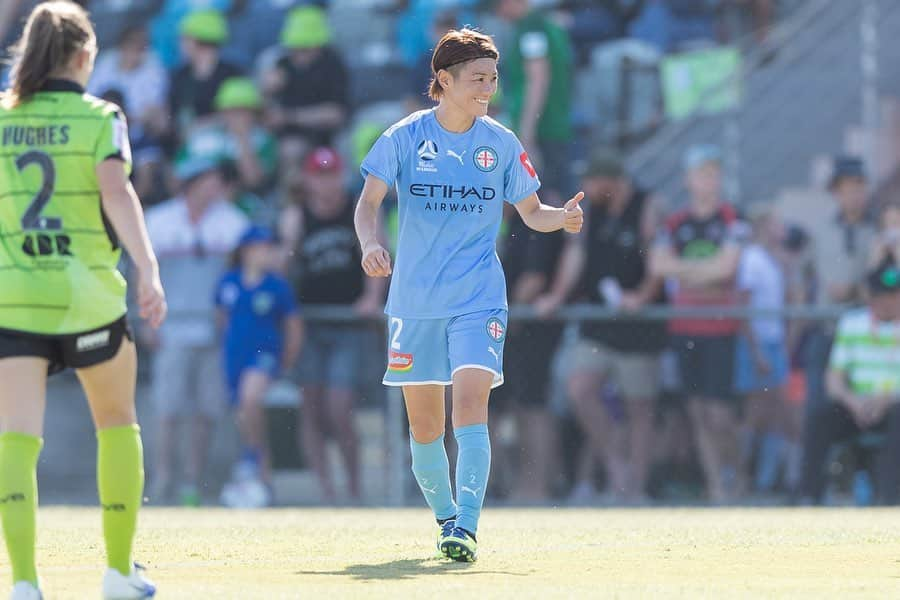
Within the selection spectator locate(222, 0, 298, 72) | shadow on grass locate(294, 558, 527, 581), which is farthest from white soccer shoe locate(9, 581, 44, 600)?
Result: spectator locate(222, 0, 298, 72)

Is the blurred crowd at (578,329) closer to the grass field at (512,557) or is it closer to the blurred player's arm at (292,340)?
the blurred player's arm at (292,340)

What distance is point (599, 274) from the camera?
528 inches

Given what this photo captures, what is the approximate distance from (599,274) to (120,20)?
689cm

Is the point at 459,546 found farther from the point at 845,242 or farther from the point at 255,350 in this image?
the point at 845,242

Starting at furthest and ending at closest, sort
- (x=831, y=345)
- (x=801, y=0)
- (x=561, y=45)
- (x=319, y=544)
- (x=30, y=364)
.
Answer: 1. (x=801, y=0)
2. (x=561, y=45)
3. (x=831, y=345)
4. (x=319, y=544)
5. (x=30, y=364)

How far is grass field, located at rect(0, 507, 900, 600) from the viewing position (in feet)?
20.4

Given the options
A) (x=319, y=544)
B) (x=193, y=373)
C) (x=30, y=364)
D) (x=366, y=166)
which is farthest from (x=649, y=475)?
(x=30, y=364)

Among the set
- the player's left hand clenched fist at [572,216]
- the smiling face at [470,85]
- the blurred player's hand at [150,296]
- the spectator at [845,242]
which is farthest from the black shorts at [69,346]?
the spectator at [845,242]

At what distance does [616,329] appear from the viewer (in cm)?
1303

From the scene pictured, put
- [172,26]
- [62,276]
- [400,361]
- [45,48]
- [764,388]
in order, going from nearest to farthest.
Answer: [62,276] → [45,48] → [400,361] → [764,388] → [172,26]

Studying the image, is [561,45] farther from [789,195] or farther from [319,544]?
[319,544]

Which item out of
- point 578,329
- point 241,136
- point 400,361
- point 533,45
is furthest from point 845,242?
point 400,361

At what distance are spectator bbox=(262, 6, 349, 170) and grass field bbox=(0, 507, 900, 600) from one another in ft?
18.0

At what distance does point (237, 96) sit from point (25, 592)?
10.4 meters
